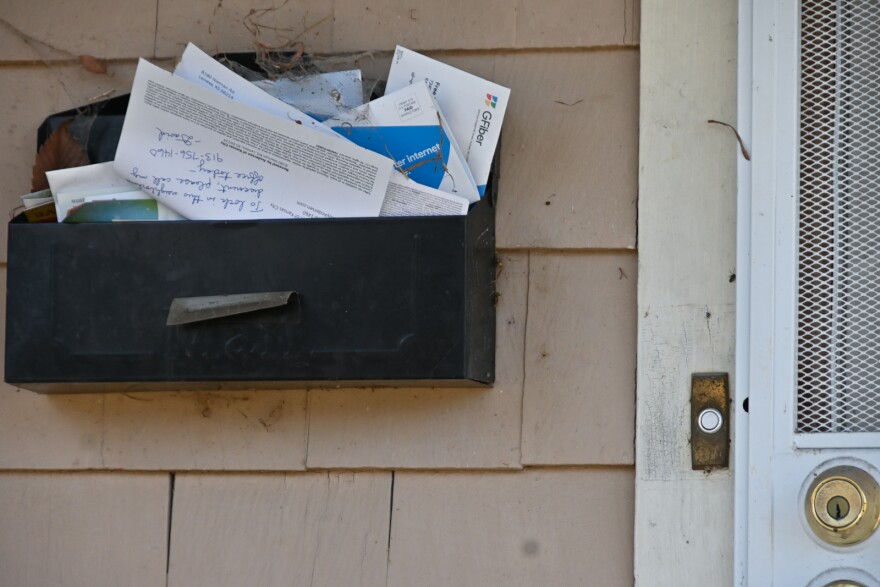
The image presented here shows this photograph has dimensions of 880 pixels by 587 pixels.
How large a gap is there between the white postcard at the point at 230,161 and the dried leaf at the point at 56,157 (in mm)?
115

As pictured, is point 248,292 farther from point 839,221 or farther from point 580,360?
point 839,221

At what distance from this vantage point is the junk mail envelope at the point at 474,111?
1.61 metres

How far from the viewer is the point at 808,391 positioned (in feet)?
5.05

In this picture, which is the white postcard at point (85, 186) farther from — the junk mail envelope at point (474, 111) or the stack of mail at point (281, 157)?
the junk mail envelope at point (474, 111)

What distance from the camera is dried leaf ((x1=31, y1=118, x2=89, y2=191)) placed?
168 centimetres

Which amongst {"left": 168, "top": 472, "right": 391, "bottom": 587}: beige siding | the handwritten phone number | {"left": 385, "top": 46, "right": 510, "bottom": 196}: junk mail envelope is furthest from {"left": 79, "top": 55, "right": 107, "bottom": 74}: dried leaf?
{"left": 168, "top": 472, "right": 391, "bottom": 587}: beige siding

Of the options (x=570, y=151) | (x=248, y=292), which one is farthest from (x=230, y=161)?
(x=570, y=151)

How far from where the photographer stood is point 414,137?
5.23 feet

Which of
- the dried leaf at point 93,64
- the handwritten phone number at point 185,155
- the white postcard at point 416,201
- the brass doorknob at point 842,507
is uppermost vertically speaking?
the dried leaf at point 93,64

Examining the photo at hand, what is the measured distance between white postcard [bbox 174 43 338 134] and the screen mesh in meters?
0.64

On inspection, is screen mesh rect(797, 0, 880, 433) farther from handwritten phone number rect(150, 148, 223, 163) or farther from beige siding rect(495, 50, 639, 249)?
handwritten phone number rect(150, 148, 223, 163)

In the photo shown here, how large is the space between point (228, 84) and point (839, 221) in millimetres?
823

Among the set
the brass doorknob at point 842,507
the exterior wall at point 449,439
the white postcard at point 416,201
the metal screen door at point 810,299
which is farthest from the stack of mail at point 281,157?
the brass doorknob at point 842,507

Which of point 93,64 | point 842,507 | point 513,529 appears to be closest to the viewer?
point 842,507
